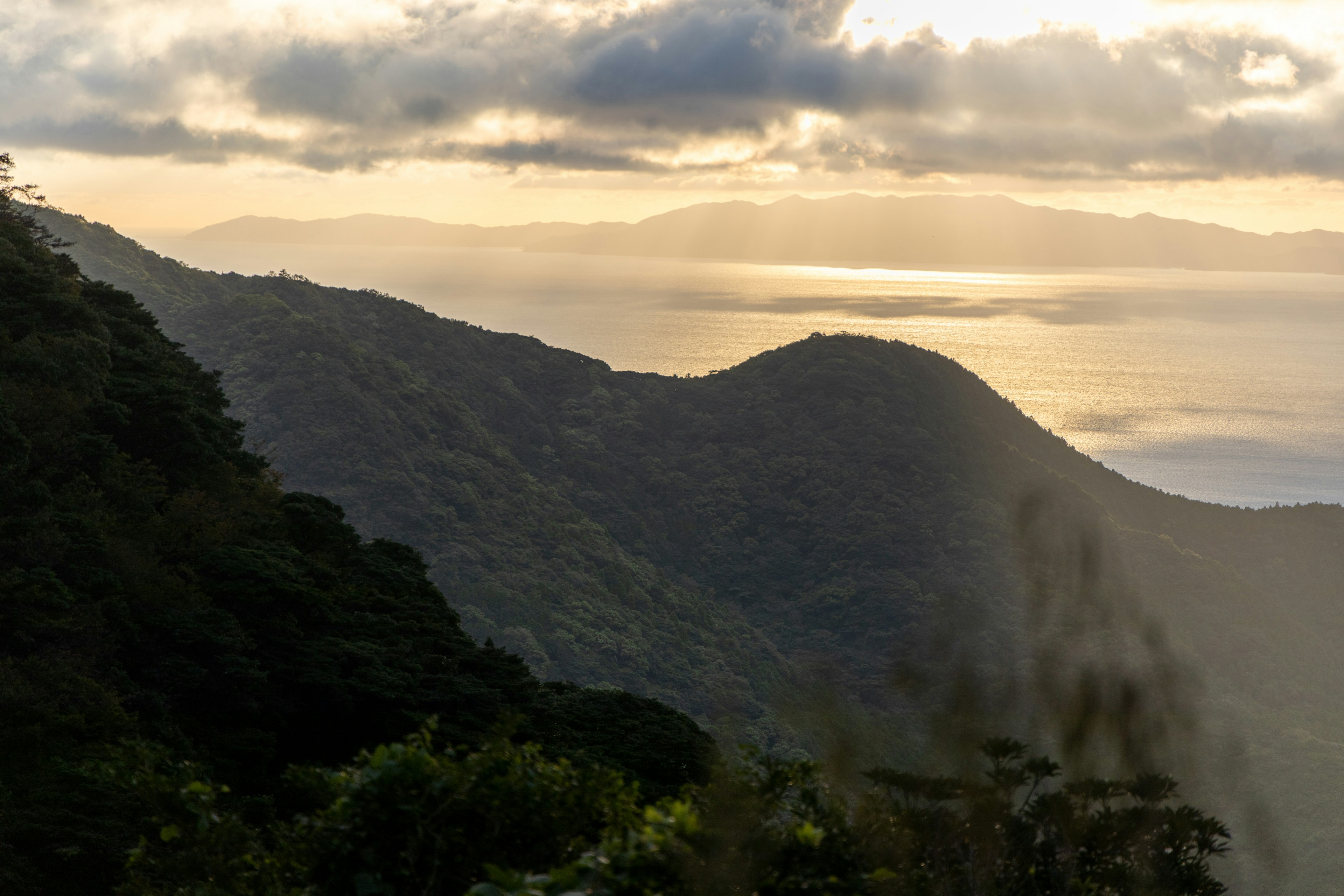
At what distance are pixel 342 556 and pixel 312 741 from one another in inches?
472

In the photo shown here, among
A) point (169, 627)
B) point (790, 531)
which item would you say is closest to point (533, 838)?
point (169, 627)

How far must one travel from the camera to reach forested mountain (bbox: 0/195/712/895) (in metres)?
18.4

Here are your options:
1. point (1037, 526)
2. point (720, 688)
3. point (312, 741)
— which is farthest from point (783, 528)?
point (312, 741)

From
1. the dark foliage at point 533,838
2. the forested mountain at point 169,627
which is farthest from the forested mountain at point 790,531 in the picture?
the dark foliage at point 533,838

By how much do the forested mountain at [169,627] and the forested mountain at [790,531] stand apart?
26.7m

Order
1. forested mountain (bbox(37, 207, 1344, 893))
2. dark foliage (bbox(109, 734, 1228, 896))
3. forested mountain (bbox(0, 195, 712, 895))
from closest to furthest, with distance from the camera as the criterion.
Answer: dark foliage (bbox(109, 734, 1228, 896))
forested mountain (bbox(0, 195, 712, 895))
forested mountain (bbox(37, 207, 1344, 893))

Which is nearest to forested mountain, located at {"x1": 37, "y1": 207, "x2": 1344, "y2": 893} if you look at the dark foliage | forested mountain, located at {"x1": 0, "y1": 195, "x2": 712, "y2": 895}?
forested mountain, located at {"x1": 0, "y1": 195, "x2": 712, "y2": 895}

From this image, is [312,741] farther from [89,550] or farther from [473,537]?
[473,537]

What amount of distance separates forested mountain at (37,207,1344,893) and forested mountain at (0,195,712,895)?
26.7 meters

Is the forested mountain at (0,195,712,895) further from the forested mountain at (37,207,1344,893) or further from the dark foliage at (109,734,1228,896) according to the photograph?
the forested mountain at (37,207,1344,893)

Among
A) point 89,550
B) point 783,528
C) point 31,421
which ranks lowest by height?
point 783,528

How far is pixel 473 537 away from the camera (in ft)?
235

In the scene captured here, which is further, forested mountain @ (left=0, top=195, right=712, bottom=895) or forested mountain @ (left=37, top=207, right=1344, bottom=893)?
forested mountain @ (left=37, top=207, right=1344, bottom=893)

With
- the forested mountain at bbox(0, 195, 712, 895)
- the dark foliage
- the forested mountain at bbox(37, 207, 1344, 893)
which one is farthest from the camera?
the forested mountain at bbox(37, 207, 1344, 893)
